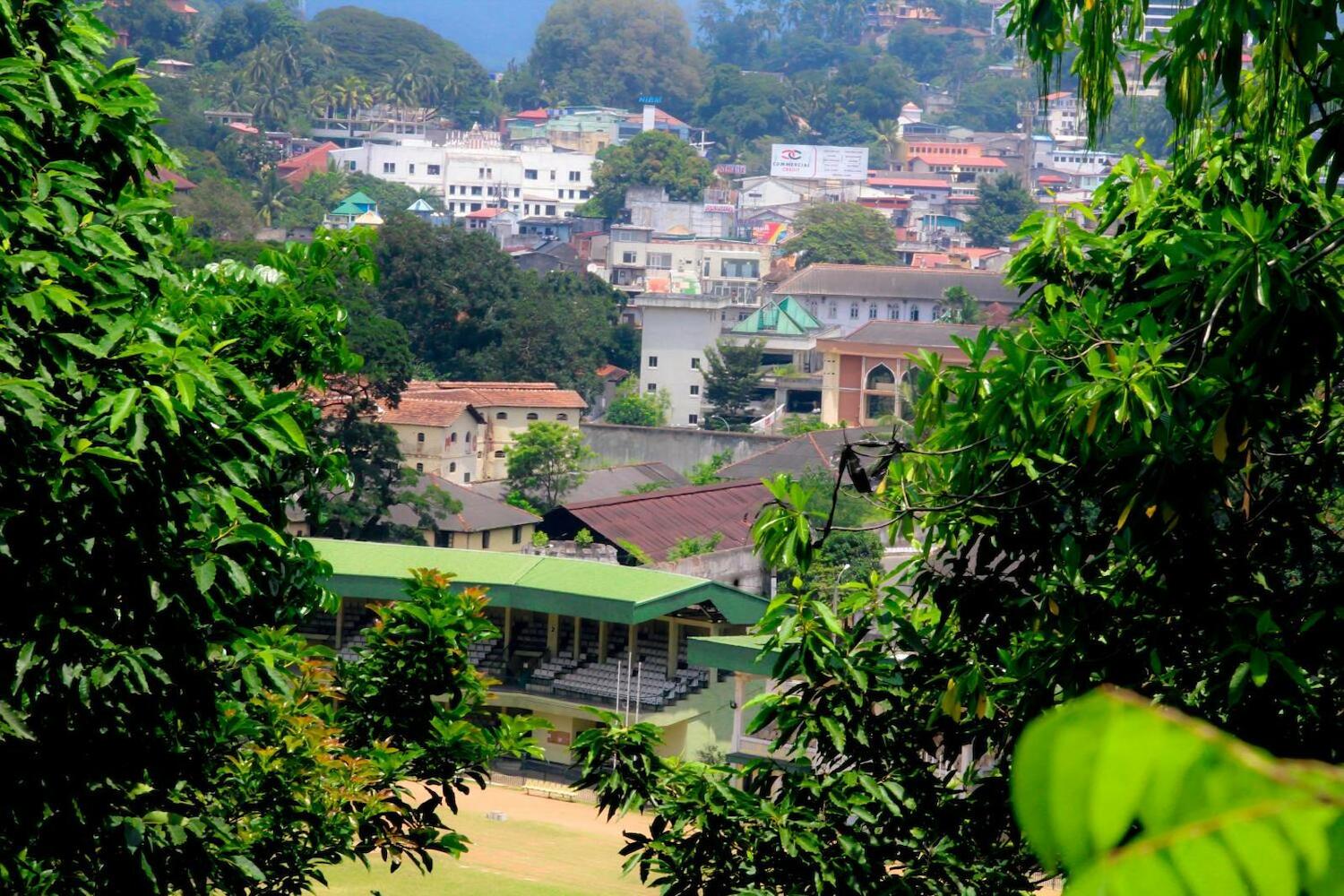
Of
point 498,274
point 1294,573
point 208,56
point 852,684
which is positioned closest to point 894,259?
point 498,274

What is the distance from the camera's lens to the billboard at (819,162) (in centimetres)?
6172

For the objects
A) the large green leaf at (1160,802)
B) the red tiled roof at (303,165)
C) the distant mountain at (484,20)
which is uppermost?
the distant mountain at (484,20)

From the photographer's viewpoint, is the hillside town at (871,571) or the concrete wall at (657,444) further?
the concrete wall at (657,444)

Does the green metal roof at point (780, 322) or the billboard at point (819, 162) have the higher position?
the billboard at point (819, 162)

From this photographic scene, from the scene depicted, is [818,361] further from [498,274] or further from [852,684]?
[852,684]

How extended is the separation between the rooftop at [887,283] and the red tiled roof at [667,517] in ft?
62.4

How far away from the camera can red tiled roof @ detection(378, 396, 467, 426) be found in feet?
88.2

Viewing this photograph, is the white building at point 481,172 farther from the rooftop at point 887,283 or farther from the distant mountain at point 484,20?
the distant mountain at point 484,20

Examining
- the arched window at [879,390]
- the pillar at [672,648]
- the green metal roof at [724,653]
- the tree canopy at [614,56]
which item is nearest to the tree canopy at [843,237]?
the arched window at [879,390]

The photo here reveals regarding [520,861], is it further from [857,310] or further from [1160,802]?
[857,310]

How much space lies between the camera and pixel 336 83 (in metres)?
64.2

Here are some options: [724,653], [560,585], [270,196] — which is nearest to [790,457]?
[560,585]

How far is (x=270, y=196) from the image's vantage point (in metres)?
46.5

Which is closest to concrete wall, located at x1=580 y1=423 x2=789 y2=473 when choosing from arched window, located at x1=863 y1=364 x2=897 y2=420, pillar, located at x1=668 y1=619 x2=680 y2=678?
arched window, located at x1=863 y1=364 x2=897 y2=420
